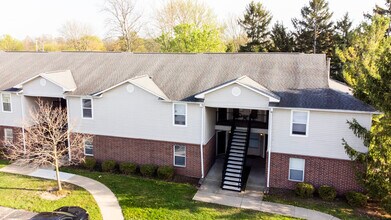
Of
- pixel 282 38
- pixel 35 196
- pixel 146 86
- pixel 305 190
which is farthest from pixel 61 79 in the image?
pixel 282 38

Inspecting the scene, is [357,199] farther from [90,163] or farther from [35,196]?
[35,196]

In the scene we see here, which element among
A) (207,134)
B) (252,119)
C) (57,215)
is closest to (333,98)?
(252,119)

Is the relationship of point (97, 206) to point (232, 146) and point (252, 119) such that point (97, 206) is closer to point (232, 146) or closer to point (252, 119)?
point (232, 146)

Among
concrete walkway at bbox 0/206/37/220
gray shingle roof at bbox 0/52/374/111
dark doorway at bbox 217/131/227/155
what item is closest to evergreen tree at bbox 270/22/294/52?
gray shingle roof at bbox 0/52/374/111

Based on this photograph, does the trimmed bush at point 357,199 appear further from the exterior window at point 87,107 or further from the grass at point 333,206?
the exterior window at point 87,107

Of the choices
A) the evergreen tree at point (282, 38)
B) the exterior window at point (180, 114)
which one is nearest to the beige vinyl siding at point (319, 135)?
the exterior window at point (180, 114)
